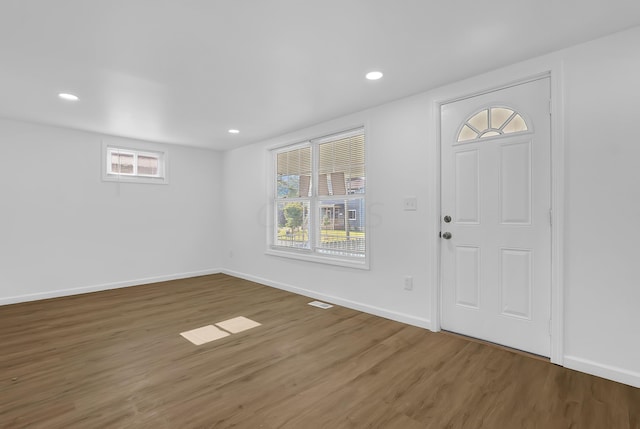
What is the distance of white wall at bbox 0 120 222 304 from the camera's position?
4121mm

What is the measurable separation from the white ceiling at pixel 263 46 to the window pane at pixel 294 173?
114 centimetres

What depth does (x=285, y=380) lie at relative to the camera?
7.21ft

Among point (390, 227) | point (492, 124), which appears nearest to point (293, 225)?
point (390, 227)

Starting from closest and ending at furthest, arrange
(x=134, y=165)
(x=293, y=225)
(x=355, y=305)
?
(x=355, y=305) < (x=293, y=225) < (x=134, y=165)

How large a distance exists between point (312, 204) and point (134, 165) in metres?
3.24

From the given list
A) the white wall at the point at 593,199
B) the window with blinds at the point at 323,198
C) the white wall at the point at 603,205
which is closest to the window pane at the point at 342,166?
the window with blinds at the point at 323,198

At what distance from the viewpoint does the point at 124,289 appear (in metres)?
4.88

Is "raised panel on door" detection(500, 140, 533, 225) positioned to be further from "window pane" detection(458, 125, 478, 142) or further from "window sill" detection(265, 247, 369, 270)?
"window sill" detection(265, 247, 369, 270)

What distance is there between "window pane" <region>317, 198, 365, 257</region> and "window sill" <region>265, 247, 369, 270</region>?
4.5 inches

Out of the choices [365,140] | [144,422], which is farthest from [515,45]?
[144,422]

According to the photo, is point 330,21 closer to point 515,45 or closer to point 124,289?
point 515,45

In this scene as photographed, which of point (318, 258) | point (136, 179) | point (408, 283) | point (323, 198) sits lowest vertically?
point (408, 283)

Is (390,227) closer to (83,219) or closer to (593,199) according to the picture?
(593,199)

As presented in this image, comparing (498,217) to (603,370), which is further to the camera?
(498,217)
